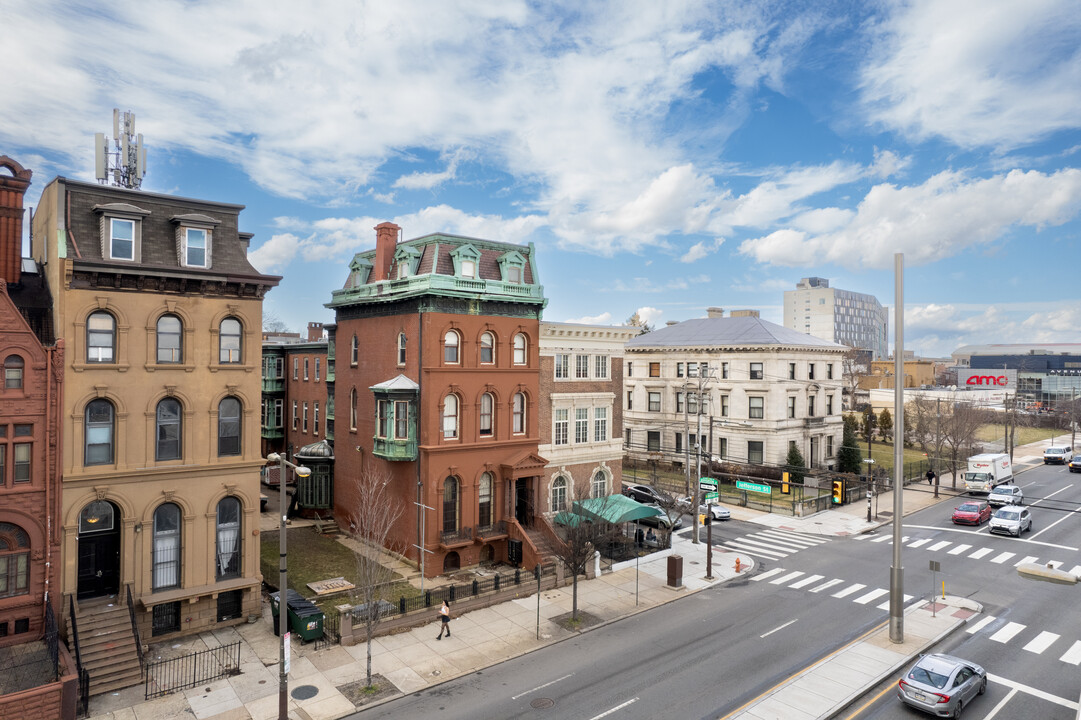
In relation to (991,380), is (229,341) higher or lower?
higher

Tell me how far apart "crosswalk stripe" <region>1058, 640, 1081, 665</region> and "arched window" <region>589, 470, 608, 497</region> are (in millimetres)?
21741

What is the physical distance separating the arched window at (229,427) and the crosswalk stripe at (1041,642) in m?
29.9

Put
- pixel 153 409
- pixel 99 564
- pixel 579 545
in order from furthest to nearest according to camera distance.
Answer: pixel 579 545 → pixel 153 409 → pixel 99 564

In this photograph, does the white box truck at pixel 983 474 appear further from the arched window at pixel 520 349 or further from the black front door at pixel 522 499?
the arched window at pixel 520 349

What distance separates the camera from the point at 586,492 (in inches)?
1499

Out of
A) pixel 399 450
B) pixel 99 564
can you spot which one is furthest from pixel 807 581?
pixel 99 564

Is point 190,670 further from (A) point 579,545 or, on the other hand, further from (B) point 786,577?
(B) point 786,577

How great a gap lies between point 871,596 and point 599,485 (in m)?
15.4

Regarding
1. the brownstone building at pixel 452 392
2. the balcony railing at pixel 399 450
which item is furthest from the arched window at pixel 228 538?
the brownstone building at pixel 452 392

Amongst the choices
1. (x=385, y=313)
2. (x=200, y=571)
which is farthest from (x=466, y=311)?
(x=200, y=571)

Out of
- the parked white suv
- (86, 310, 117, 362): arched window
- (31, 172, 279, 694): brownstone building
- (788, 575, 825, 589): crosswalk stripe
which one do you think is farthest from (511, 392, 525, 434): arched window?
the parked white suv

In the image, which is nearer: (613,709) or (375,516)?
(613,709)

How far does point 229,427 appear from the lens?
2469 cm

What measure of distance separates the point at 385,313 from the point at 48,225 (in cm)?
1460
